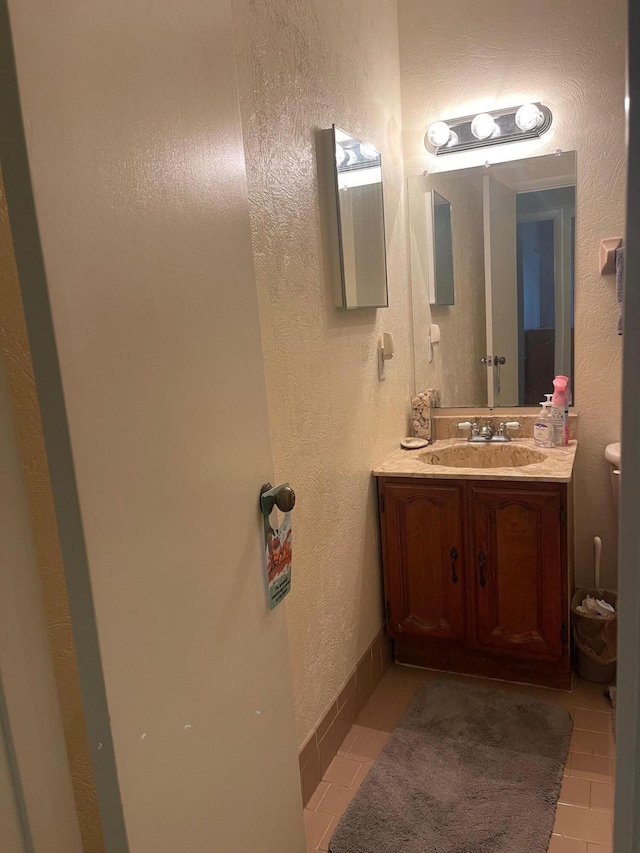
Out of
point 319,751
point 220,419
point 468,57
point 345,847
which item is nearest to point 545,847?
point 345,847

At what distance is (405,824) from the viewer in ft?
5.52

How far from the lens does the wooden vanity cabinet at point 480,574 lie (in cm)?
212

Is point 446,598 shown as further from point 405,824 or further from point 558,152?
point 558,152

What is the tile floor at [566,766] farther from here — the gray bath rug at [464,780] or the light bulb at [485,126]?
the light bulb at [485,126]

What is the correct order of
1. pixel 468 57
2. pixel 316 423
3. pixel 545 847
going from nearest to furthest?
pixel 545 847
pixel 316 423
pixel 468 57

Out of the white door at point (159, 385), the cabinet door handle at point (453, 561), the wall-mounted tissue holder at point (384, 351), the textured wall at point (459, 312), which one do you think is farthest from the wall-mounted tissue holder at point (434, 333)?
the white door at point (159, 385)

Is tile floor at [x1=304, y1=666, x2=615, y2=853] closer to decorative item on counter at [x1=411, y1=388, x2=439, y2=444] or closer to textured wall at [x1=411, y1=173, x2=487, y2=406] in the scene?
decorative item on counter at [x1=411, y1=388, x2=439, y2=444]

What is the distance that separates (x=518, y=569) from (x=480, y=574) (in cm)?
14

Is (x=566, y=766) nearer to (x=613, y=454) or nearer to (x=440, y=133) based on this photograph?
(x=613, y=454)

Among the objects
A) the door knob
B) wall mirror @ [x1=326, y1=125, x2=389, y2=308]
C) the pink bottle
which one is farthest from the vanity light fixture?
the door knob

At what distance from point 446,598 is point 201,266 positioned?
174 cm

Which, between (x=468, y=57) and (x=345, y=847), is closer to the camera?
(x=345, y=847)

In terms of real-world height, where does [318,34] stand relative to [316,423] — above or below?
above

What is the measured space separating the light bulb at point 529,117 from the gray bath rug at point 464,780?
2.18 m
